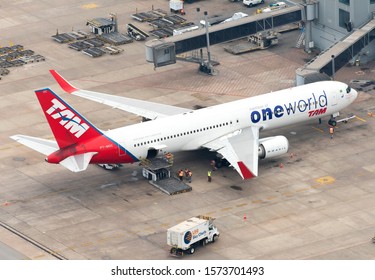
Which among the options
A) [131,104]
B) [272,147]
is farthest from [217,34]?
[272,147]

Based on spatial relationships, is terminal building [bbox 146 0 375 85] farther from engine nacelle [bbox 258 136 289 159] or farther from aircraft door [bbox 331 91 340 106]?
engine nacelle [bbox 258 136 289 159]

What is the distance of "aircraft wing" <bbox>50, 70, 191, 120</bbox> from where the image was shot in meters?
138

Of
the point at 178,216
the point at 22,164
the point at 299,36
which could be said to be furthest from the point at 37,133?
the point at 299,36

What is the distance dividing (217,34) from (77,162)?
43.5 meters

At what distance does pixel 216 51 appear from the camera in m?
167

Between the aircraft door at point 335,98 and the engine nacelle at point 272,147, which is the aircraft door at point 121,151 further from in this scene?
the aircraft door at point 335,98

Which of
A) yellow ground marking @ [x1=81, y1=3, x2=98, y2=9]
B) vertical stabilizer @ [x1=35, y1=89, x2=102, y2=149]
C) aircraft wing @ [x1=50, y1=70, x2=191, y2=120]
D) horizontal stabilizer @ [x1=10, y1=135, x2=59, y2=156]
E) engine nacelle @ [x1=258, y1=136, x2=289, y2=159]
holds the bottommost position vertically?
yellow ground marking @ [x1=81, y1=3, x2=98, y2=9]

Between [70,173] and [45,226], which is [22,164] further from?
[45,226]

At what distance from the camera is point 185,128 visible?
427ft

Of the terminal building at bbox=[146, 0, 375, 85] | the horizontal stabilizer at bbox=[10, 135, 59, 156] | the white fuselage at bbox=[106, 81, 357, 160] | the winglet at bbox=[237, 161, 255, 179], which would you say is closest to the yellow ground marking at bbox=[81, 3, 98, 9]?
the terminal building at bbox=[146, 0, 375, 85]

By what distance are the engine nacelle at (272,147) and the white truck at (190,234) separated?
58.6ft

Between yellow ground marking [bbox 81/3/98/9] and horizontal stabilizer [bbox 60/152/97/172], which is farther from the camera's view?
yellow ground marking [bbox 81/3/98/9]

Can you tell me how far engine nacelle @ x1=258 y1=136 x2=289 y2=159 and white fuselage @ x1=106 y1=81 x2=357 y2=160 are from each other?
3.49m

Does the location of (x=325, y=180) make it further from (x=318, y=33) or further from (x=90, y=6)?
(x=90, y=6)
